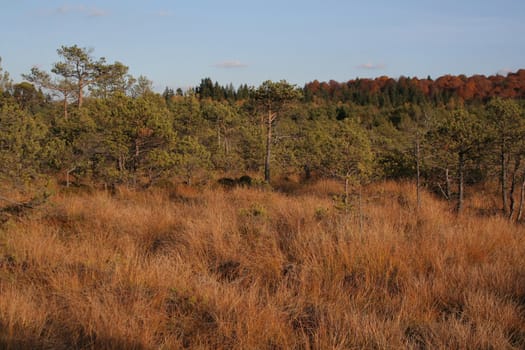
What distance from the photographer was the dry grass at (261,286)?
2.48 m

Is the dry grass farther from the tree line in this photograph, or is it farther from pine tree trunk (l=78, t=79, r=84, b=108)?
pine tree trunk (l=78, t=79, r=84, b=108)

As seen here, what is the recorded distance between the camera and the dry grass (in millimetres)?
2477

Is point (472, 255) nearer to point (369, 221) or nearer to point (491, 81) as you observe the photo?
point (369, 221)

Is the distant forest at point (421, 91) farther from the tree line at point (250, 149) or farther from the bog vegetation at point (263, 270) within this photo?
the bog vegetation at point (263, 270)

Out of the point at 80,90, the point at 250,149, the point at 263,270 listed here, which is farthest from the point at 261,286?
the point at 80,90

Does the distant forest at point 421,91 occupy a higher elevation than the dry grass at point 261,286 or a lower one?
higher

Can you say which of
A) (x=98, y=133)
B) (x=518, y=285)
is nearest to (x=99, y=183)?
(x=98, y=133)

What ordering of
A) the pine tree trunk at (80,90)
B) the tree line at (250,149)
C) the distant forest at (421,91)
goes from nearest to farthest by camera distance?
1. the tree line at (250,149)
2. the pine tree trunk at (80,90)
3. the distant forest at (421,91)

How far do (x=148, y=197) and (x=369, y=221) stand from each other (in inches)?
243

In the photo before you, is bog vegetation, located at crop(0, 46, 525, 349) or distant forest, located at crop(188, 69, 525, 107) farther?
distant forest, located at crop(188, 69, 525, 107)

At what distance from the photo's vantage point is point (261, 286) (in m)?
3.53

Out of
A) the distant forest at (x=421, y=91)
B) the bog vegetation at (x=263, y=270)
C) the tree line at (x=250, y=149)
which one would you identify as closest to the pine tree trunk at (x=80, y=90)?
the tree line at (x=250, y=149)

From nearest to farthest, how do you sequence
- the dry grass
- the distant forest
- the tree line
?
1. the dry grass
2. the tree line
3. the distant forest

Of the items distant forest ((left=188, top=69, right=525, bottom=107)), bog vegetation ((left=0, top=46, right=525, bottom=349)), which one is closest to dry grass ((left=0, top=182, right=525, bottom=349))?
bog vegetation ((left=0, top=46, right=525, bottom=349))
